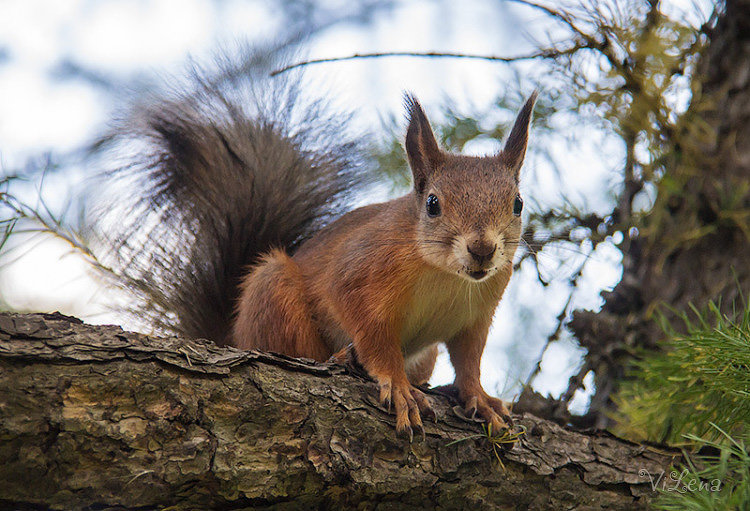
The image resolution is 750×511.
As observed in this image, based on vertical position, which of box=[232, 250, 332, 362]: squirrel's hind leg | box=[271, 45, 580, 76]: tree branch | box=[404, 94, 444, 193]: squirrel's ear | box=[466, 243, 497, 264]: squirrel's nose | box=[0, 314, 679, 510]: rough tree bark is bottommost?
box=[0, 314, 679, 510]: rough tree bark

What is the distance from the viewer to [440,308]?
1890 mm

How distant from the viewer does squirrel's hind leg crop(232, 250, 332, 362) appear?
1.97m

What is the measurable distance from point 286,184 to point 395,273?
69 centimetres

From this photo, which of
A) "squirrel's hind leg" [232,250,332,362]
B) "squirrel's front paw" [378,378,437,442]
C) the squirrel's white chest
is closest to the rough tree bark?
"squirrel's front paw" [378,378,437,442]

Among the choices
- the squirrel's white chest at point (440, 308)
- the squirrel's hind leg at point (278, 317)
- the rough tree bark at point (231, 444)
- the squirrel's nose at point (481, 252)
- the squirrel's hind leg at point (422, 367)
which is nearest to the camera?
the rough tree bark at point (231, 444)

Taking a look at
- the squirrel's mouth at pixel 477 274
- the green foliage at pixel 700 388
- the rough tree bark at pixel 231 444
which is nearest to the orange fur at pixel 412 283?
the squirrel's mouth at pixel 477 274

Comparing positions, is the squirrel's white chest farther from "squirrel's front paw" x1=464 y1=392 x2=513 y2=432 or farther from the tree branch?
the tree branch

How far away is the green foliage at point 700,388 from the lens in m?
1.45

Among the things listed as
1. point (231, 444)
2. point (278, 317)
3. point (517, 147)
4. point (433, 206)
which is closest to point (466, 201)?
point (433, 206)

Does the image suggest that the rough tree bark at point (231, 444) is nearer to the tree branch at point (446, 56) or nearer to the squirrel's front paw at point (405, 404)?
the squirrel's front paw at point (405, 404)

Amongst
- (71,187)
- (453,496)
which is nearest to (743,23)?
(453,496)

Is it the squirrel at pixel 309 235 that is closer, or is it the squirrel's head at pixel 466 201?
the squirrel's head at pixel 466 201

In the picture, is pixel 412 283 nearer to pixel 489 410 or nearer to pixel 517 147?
pixel 489 410

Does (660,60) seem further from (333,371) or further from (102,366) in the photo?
→ (102,366)
